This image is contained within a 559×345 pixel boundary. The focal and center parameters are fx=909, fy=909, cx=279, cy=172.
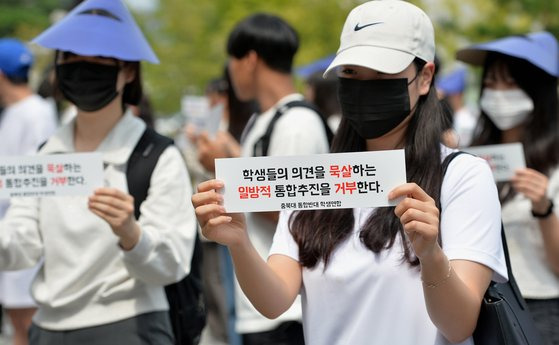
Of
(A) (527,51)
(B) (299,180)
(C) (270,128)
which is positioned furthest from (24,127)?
(B) (299,180)

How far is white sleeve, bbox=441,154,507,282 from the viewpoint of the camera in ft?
8.57

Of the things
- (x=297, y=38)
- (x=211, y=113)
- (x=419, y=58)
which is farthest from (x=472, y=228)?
(x=211, y=113)

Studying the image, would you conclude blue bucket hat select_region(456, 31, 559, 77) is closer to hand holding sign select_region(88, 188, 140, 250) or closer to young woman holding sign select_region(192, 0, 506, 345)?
young woman holding sign select_region(192, 0, 506, 345)

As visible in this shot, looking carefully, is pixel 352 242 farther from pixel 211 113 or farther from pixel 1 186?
pixel 211 113

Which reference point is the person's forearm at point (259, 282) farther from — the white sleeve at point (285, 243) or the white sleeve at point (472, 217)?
the white sleeve at point (472, 217)

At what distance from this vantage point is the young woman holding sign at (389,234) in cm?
256

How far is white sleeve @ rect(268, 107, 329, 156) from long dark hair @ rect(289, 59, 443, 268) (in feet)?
4.93

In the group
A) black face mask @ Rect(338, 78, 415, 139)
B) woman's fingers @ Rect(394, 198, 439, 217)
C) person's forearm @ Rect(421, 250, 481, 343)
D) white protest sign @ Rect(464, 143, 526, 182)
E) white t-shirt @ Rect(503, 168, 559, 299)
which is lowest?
white t-shirt @ Rect(503, 168, 559, 299)

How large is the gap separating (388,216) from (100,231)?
1272 mm

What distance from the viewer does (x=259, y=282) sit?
8.86 feet

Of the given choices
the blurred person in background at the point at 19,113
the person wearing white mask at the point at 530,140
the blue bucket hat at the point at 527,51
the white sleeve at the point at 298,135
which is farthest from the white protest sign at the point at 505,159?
the blurred person in background at the point at 19,113

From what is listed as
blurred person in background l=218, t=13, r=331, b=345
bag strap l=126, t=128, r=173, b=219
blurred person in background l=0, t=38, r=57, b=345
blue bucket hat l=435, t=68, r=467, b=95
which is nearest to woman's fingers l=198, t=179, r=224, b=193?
bag strap l=126, t=128, r=173, b=219

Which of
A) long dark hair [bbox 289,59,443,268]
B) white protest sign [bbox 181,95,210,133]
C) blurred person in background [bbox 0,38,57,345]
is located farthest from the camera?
white protest sign [bbox 181,95,210,133]

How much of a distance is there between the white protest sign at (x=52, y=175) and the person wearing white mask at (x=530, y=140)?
1931 mm
